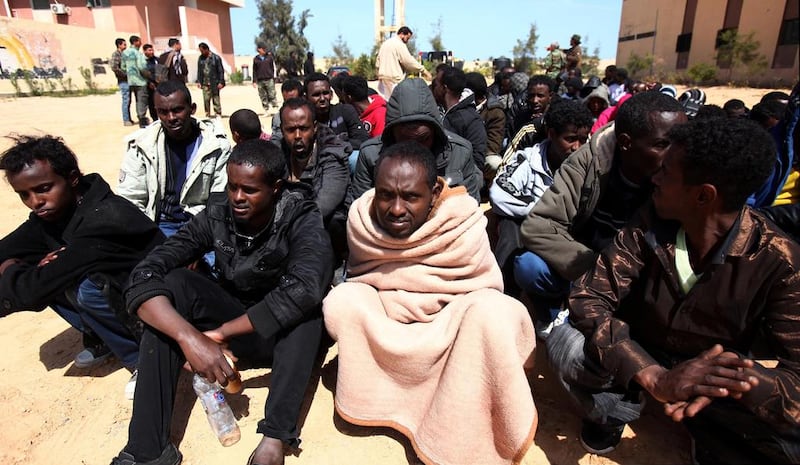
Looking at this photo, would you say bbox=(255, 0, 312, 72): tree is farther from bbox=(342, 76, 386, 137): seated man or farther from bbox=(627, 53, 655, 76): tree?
bbox=(342, 76, 386, 137): seated man

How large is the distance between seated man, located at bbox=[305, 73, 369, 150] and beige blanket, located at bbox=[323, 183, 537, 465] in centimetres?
303

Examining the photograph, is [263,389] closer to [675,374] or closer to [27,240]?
[27,240]

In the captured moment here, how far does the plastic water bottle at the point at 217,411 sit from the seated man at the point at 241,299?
0.40 feet

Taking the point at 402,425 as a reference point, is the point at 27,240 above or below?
above

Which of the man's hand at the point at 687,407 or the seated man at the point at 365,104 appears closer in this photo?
the man's hand at the point at 687,407

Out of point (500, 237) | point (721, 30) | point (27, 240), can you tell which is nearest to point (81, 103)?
point (27, 240)

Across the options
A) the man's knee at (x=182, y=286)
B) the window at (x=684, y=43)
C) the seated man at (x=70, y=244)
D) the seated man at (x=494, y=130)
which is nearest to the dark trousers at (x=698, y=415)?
Result: the man's knee at (x=182, y=286)

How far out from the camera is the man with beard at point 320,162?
3441 mm

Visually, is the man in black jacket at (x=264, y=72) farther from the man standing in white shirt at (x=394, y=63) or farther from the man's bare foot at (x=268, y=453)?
the man's bare foot at (x=268, y=453)

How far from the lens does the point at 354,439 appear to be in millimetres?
2244

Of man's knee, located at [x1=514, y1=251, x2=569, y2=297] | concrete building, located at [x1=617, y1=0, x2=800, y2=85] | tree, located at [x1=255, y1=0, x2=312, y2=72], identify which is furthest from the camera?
tree, located at [x1=255, y1=0, x2=312, y2=72]

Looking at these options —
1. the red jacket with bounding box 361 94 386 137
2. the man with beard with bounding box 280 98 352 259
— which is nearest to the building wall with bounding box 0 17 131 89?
the red jacket with bounding box 361 94 386 137

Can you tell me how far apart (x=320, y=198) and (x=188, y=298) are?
4.37ft

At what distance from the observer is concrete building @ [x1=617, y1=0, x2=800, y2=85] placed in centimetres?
1914
